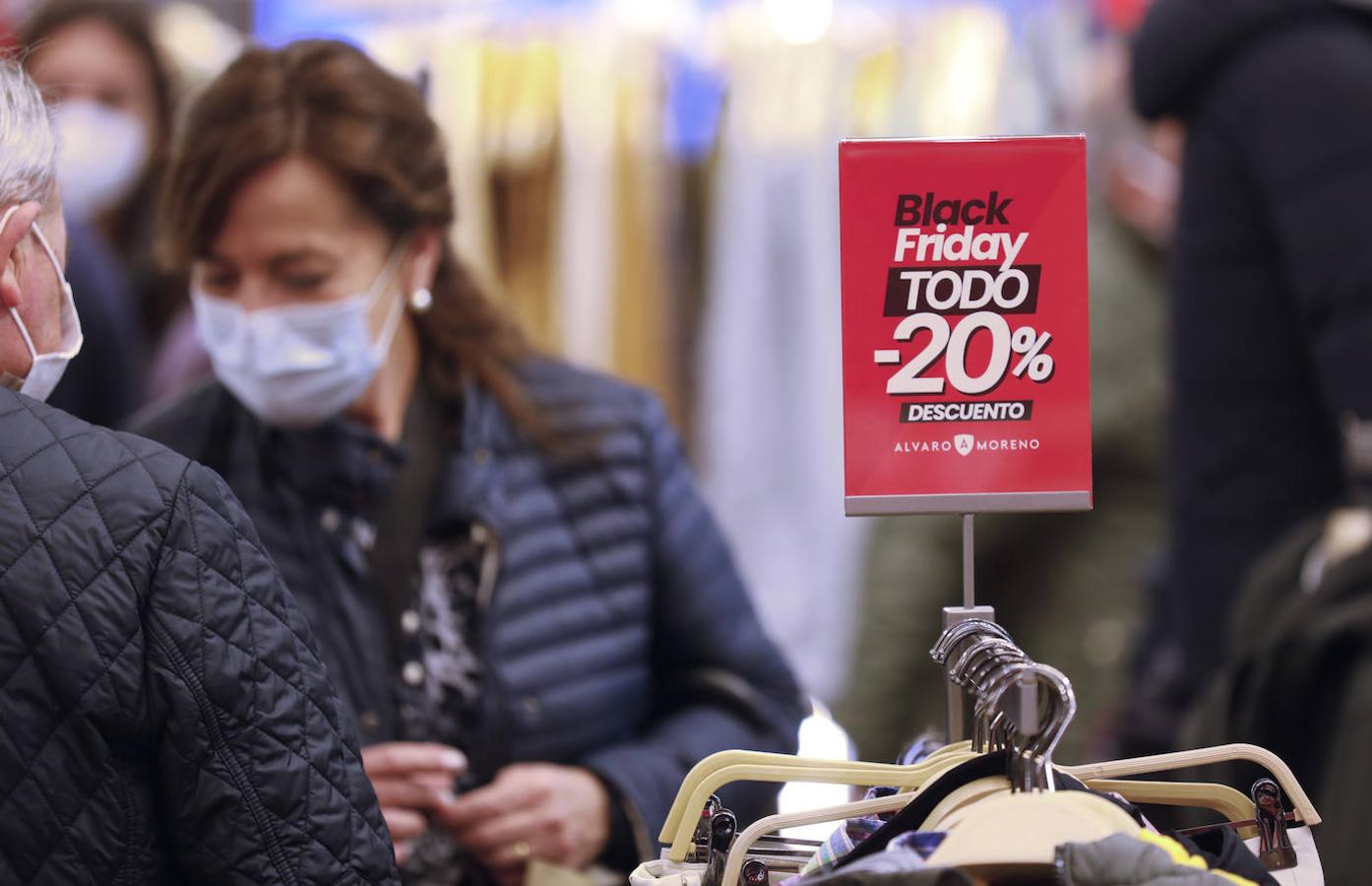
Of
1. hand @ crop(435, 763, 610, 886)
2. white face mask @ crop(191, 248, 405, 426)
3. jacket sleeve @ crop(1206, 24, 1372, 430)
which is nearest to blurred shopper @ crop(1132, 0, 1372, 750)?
jacket sleeve @ crop(1206, 24, 1372, 430)

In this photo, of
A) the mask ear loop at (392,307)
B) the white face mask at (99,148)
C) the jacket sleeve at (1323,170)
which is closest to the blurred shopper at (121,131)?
the white face mask at (99,148)

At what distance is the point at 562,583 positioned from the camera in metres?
1.76

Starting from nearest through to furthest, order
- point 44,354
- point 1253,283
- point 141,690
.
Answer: point 141,690 < point 44,354 < point 1253,283

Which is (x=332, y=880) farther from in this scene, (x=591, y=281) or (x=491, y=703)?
(x=591, y=281)

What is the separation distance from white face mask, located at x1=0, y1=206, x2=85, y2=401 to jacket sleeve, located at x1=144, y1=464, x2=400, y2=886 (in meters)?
0.15

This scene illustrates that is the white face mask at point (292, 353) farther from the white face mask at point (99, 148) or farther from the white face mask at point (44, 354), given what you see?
the white face mask at point (99, 148)

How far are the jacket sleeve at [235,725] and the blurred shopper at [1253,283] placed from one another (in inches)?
58.7

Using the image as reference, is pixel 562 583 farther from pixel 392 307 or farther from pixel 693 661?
pixel 392 307

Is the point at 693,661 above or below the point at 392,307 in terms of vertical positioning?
A: below

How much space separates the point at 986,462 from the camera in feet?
3.30

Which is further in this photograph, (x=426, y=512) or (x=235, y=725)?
(x=426, y=512)

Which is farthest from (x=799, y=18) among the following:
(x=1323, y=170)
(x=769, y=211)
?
(x=1323, y=170)

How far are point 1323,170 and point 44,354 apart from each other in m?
1.66

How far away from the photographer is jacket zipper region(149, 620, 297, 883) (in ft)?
3.12
